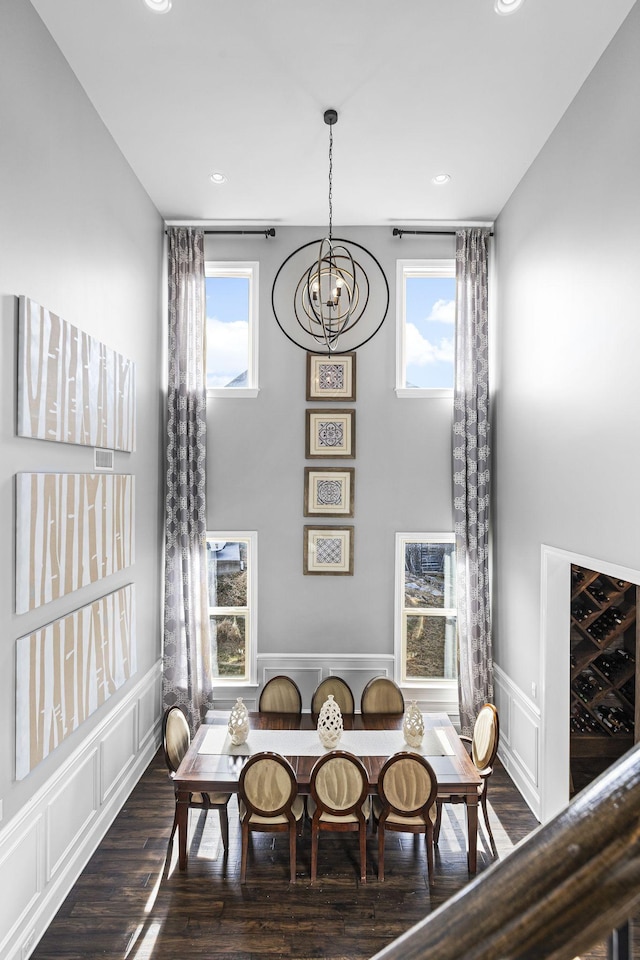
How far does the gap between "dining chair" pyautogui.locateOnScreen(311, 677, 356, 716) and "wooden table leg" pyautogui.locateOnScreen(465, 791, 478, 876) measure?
3.80 ft

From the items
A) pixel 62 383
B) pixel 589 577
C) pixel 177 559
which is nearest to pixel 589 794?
pixel 62 383

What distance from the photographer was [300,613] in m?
5.24

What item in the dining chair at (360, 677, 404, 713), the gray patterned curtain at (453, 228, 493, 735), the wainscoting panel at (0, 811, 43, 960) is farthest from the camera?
the gray patterned curtain at (453, 228, 493, 735)

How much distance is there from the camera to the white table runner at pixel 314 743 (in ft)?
12.0

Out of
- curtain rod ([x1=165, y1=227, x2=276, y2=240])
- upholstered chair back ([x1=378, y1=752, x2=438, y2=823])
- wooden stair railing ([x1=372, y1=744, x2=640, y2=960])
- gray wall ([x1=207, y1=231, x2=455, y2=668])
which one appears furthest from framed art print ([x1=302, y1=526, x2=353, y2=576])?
wooden stair railing ([x1=372, y1=744, x2=640, y2=960])

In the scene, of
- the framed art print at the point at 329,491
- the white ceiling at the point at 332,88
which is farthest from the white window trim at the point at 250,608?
the white ceiling at the point at 332,88

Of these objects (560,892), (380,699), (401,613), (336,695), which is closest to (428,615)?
(401,613)

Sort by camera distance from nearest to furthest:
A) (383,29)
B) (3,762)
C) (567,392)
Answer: (3,762) → (383,29) → (567,392)

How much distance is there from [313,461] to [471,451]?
1371 mm

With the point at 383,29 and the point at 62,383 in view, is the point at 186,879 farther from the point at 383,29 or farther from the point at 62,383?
Answer: the point at 383,29

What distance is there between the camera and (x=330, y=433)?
5262 millimetres

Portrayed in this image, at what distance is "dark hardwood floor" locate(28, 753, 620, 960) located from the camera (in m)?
2.85

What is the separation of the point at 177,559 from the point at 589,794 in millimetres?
4962

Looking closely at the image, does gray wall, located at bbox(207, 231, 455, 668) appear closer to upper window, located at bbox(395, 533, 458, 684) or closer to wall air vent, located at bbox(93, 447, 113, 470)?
upper window, located at bbox(395, 533, 458, 684)
